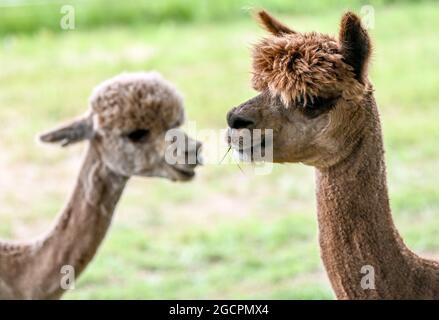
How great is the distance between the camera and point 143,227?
10.4 metres

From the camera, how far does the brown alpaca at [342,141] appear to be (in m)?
4.36

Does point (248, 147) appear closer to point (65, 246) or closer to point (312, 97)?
point (312, 97)

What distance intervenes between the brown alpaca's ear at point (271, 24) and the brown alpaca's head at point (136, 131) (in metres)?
1.43

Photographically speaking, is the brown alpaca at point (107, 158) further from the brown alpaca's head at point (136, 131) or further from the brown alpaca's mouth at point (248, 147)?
the brown alpaca's mouth at point (248, 147)

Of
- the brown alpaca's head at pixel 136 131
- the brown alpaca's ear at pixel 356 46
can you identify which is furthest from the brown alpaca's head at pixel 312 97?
the brown alpaca's head at pixel 136 131

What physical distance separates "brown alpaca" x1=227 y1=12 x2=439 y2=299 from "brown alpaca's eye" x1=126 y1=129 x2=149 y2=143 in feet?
5.79

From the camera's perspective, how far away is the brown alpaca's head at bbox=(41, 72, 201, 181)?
607 cm

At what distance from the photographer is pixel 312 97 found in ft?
14.4

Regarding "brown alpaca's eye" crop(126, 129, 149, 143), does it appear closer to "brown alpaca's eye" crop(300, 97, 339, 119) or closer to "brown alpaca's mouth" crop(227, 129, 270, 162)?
"brown alpaca's mouth" crop(227, 129, 270, 162)

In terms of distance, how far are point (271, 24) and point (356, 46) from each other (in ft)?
1.66

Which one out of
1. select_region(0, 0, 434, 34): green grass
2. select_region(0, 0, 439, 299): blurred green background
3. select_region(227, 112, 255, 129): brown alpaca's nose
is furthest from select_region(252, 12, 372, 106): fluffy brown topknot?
select_region(0, 0, 434, 34): green grass

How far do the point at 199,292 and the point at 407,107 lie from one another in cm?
515
